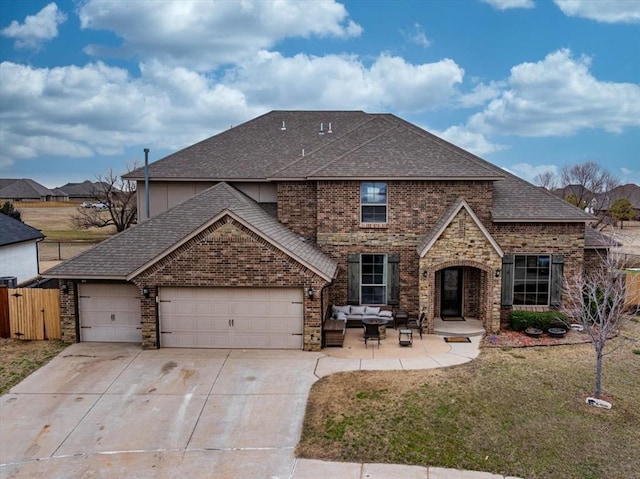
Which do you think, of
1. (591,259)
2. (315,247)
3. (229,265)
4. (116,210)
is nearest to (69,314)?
(229,265)

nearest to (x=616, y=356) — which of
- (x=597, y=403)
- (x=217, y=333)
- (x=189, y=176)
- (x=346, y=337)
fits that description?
(x=597, y=403)

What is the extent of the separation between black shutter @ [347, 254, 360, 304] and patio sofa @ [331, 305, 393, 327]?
1.42 feet

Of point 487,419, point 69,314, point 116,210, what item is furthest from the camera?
point 116,210

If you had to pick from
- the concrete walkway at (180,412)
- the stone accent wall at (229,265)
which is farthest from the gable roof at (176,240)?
the concrete walkway at (180,412)

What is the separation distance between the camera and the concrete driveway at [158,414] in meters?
8.72

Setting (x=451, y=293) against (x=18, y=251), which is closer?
(x=451, y=293)

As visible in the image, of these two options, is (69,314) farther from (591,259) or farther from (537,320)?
(591,259)

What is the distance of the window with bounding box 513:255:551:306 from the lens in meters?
17.5

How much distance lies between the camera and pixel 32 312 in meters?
15.6

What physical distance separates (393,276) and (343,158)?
4.72m

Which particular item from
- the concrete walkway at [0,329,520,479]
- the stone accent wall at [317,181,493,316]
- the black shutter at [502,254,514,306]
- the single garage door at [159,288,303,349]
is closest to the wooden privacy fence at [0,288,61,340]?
the concrete walkway at [0,329,520,479]

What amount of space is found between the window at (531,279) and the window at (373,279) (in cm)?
470

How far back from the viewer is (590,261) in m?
19.5

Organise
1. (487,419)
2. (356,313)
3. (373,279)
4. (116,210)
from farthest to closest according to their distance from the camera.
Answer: (116,210) → (373,279) → (356,313) → (487,419)
